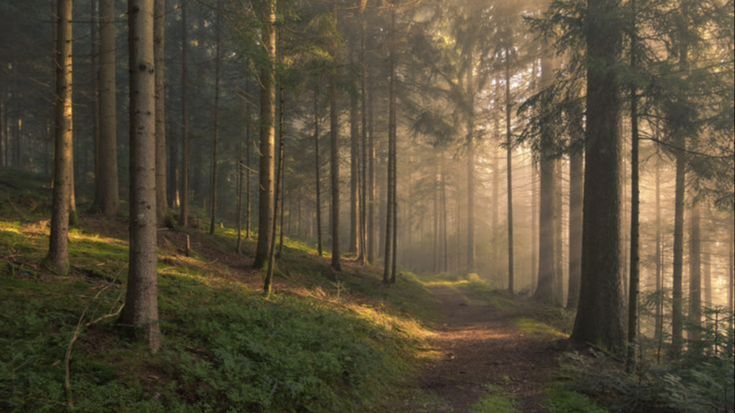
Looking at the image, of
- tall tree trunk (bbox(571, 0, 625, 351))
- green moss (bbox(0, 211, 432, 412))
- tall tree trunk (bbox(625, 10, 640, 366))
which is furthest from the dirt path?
tall tree trunk (bbox(625, 10, 640, 366))

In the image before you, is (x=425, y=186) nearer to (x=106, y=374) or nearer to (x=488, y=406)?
(x=488, y=406)

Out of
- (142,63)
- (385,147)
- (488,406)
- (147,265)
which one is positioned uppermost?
(385,147)

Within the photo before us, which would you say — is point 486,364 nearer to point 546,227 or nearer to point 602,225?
point 602,225

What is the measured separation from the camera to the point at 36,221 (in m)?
9.99

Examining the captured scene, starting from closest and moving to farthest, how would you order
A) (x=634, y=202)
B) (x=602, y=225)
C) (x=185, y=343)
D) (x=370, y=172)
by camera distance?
(x=185, y=343) → (x=634, y=202) → (x=602, y=225) → (x=370, y=172)

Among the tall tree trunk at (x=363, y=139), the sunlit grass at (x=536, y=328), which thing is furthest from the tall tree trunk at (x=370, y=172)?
the sunlit grass at (x=536, y=328)

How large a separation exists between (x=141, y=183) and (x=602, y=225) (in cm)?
933

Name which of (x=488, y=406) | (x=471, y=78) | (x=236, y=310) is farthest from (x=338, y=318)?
(x=471, y=78)

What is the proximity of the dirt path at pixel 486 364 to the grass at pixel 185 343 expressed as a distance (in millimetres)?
704

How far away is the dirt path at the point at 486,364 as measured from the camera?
7.43m

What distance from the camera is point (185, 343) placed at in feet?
19.0

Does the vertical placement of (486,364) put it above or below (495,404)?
below

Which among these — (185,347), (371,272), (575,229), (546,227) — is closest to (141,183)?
(185,347)

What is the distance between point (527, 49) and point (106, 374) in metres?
18.6
